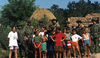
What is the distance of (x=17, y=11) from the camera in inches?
834

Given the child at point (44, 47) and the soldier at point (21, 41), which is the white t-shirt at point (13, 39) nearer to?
the soldier at point (21, 41)

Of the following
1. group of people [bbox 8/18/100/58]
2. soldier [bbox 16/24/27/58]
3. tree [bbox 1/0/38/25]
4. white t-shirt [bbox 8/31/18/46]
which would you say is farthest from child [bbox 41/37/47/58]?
tree [bbox 1/0/38/25]

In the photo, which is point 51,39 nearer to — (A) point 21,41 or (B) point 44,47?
(B) point 44,47

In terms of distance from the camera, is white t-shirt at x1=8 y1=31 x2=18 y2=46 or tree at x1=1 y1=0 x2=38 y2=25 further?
tree at x1=1 y1=0 x2=38 y2=25

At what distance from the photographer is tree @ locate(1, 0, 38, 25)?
21234mm

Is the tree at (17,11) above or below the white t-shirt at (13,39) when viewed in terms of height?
above

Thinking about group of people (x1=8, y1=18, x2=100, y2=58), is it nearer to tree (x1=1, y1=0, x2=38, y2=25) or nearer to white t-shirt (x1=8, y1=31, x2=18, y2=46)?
white t-shirt (x1=8, y1=31, x2=18, y2=46)

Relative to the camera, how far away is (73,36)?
6199 millimetres

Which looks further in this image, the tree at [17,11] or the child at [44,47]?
the tree at [17,11]

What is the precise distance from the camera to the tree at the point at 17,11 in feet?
69.7

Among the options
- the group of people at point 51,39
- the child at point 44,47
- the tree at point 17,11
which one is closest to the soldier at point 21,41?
the group of people at point 51,39

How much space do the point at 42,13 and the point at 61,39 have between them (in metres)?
14.5

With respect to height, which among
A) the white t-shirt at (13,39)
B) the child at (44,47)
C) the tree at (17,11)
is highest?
the tree at (17,11)

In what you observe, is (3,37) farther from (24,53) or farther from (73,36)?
(73,36)
